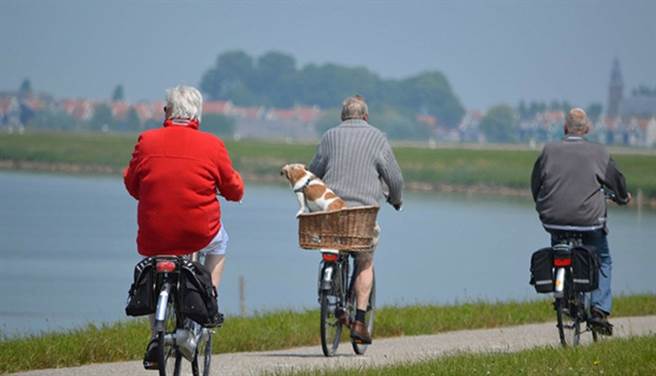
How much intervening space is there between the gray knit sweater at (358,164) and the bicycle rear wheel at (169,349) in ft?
10.4

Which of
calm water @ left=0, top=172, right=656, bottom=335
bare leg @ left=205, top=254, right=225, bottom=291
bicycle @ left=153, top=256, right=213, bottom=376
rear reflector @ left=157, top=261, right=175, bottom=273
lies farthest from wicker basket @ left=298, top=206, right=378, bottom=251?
calm water @ left=0, top=172, right=656, bottom=335

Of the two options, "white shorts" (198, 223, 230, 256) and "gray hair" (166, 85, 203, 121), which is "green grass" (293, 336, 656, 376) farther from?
"gray hair" (166, 85, 203, 121)

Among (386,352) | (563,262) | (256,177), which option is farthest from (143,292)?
(256,177)

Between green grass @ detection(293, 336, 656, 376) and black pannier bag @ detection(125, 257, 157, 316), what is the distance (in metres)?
1.35

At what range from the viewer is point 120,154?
118750 mm

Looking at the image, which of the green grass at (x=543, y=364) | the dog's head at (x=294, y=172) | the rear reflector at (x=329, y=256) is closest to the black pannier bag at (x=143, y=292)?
the green grass at (x=543, y=364)

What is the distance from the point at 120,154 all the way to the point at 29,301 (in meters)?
92.0

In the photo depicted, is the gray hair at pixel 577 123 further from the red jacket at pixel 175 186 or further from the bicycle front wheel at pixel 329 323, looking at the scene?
the red jacket at pixel 175 186

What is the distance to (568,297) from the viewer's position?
11.8 meters

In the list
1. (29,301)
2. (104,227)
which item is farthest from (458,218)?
(29,301)

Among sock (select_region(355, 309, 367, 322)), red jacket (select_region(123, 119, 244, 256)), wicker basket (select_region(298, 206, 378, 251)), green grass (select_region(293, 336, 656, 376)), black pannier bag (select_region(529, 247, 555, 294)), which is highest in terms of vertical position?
red jacket (select_region(123, 119, 244, 256))

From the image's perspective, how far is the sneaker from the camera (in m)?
11.5

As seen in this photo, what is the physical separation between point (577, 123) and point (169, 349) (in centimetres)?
471

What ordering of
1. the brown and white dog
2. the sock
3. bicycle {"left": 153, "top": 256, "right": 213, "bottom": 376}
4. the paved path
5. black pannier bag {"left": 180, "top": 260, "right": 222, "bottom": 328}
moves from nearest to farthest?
bicycle {"left": 153, "top": 256, "right": 213, "bottom": 376}, black pannier bag {"left": 180, "top": 260, "right": 222, "bottom": 328}, the paved path, the brown and white dog, the sock
